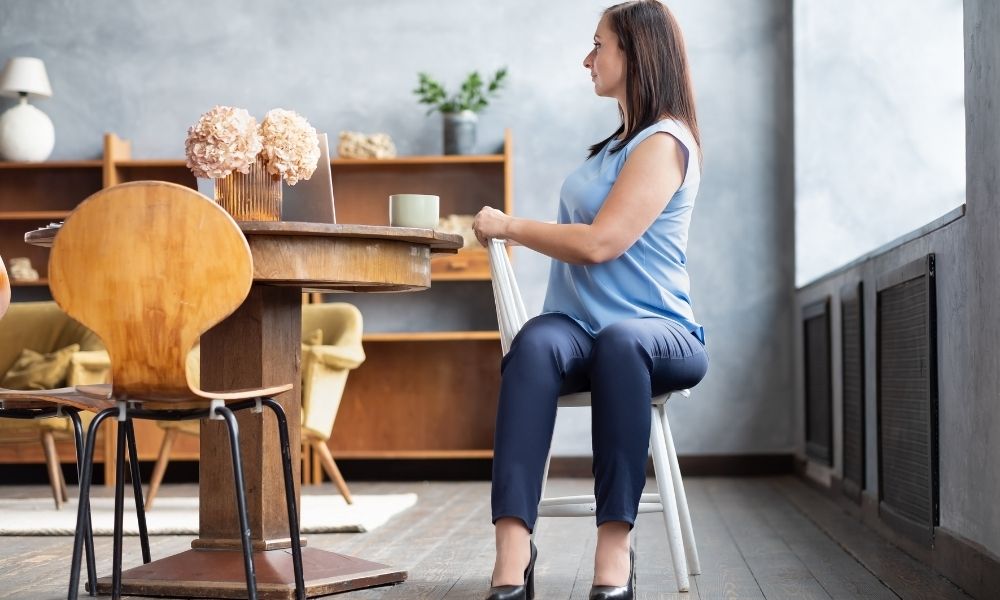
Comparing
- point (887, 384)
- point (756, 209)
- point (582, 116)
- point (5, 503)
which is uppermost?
point (582, 116)

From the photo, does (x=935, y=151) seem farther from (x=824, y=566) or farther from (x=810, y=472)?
(x=824, y=566)

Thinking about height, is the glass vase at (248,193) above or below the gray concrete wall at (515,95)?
below

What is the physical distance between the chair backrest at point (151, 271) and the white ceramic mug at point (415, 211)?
1.65ft

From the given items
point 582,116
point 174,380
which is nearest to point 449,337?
point 582,116

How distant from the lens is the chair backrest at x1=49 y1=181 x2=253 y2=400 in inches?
72.7

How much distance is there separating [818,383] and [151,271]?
121 inches

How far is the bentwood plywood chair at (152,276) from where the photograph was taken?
1.85 metres

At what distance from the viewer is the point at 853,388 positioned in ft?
11.6

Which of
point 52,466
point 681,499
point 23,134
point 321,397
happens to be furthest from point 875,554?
point 23,134

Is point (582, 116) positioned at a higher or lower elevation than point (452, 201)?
higher

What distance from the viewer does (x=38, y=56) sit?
533 centimetres

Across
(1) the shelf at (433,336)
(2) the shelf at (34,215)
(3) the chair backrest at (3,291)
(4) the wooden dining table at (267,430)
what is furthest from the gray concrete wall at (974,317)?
(2) the shelf at (34,215)

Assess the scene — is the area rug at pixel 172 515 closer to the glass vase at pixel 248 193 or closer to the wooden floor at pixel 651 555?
A: the wooden floor at pixel 651 555

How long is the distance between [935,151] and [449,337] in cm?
207
